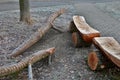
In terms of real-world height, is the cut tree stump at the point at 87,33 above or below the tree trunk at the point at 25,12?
above

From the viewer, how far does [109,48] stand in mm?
5484

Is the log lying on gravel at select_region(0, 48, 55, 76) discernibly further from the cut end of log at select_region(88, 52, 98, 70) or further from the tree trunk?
the tree trunk

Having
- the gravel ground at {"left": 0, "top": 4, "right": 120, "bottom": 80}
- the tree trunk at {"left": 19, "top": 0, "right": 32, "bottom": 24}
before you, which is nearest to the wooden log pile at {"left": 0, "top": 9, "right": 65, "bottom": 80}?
the gravel ground at {"left": 0, "top": 4, "right": 120, "bottom": 80}

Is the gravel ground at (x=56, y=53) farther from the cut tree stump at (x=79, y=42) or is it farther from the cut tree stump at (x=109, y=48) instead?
the cut tree stump at (x=109, y=48)

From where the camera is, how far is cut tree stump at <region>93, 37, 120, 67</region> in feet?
16.4

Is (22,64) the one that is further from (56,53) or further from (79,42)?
(79,42)

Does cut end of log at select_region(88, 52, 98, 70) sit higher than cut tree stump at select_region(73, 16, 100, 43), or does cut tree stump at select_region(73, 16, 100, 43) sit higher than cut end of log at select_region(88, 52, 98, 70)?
cut tree stump at select_region(73, 16, 100, 43)

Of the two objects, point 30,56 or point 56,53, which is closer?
point 30,56

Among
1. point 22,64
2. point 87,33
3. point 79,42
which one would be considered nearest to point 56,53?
point 79,42

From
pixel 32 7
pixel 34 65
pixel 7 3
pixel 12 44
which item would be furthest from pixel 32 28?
pixel 7 3

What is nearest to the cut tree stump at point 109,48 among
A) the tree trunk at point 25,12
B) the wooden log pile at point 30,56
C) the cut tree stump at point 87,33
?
the cut tree stump at point 87,33

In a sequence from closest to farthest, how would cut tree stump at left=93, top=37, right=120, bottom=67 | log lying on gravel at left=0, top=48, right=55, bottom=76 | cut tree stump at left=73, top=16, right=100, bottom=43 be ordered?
cut tree stump at left=93, top=37, right=120, bottom=67
log lying on gravel at left=0, top=48, right=55, bottom=76
cut tree stump at left=73, top=16, right=100, bottom=43

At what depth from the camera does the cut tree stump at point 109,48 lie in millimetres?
5009

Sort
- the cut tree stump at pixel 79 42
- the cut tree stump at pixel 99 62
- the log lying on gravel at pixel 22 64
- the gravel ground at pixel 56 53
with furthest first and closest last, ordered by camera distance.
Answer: the cut tree stump at pixel 79 42 → the gravel ground at pixel 56 53 → the cut tree stump at pixel 99 62 → the log lying on gravel at pixel 22 64
